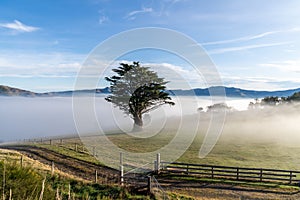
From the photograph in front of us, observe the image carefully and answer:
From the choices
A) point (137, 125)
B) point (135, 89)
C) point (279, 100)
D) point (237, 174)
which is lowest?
point (237, 174)

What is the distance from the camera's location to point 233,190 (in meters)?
16.8

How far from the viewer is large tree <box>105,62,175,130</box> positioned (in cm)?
2788

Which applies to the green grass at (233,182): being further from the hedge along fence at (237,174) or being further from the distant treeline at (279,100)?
the distant treeline at (279,100)

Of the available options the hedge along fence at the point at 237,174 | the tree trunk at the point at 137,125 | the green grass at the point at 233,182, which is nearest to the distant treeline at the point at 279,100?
the hedge along fence at the point at 237,174

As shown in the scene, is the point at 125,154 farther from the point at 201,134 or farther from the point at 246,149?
the point at 201,134

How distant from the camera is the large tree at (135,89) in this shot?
27.9 meters

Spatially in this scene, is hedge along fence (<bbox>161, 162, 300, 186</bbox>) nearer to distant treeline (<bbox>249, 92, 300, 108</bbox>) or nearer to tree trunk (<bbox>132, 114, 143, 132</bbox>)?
tree trunk (<bbox>132, 114, 143, 132</bbox>)

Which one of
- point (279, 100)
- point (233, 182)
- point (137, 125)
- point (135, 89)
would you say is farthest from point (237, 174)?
point (279, 100)

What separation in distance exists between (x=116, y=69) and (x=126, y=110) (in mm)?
5447

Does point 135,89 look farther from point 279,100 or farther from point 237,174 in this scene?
point 279,100

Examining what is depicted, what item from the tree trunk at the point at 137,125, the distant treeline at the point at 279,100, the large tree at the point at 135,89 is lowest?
A: the tree trunk at the point at 137,125

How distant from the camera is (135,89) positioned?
28.5 metres

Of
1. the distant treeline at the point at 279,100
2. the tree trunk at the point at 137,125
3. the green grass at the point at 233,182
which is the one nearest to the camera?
the green grass at the point at 233,182

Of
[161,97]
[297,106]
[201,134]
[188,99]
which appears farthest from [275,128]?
[188,99]
